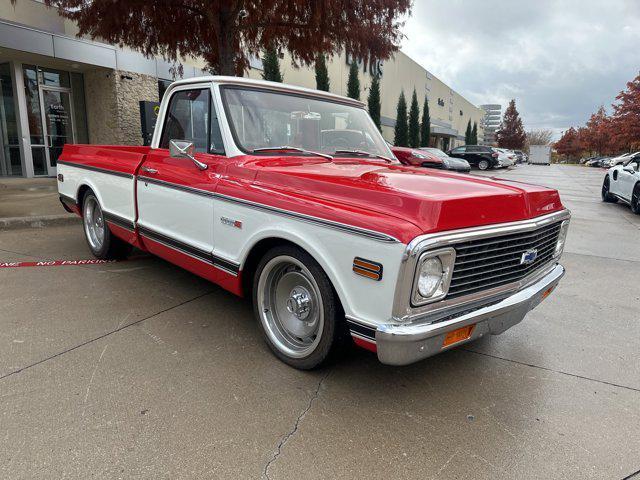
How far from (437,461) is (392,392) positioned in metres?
0.62

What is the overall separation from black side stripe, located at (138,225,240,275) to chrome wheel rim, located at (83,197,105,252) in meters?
1.35

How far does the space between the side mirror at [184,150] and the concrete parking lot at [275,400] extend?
50.7 inches

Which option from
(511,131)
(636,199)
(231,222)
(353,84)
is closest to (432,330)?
(231,222)

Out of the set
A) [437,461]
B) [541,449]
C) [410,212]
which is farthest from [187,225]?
[541,449]

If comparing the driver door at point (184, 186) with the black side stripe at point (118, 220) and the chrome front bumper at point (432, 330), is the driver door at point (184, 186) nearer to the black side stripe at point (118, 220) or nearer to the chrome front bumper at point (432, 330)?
the black side stripe at point (118, 220)

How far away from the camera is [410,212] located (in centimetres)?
223

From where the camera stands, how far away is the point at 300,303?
2.85m

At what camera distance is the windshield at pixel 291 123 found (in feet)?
11.1

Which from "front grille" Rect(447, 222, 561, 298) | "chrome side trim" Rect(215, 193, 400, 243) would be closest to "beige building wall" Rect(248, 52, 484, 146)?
"chrome side trim" Rect(215, 193, 400, 243)

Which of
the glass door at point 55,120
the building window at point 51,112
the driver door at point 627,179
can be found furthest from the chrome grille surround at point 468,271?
the glass door at point 55,120

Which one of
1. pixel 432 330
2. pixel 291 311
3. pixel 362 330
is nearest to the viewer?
pixel 432 330

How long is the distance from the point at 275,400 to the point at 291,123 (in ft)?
6.97

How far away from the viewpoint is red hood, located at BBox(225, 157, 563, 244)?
7.37ft

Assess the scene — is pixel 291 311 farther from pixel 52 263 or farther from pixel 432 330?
pixel 52 263
